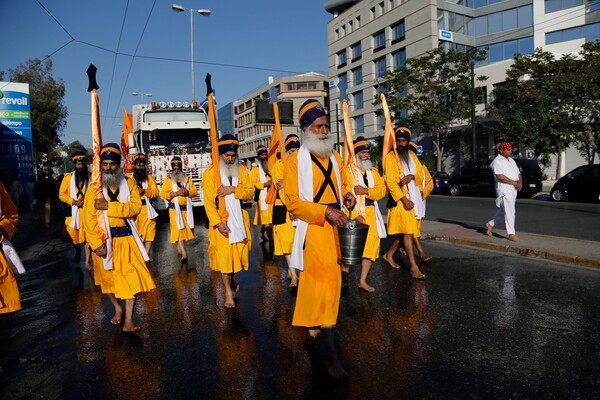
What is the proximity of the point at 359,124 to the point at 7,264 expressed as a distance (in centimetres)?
4765

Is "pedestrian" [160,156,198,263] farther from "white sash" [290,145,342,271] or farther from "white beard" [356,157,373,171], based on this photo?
"white sash" [290,145,342,271]

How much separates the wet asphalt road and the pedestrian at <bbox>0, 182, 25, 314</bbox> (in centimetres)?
52

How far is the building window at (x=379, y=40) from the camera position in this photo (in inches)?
1826

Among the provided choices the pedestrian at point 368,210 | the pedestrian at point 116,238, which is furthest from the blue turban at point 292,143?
the pedestrian at point 116,238

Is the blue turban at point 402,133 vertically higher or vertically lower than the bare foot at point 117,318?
higher

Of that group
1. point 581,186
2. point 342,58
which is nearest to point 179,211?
point 581,186


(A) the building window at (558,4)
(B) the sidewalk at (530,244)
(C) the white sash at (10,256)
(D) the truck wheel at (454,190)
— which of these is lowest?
(B) the sidewalk at (530,244)

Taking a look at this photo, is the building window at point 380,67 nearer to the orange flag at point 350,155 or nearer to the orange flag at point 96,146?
the orange flag at point 350,155

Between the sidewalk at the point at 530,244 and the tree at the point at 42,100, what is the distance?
104 ft

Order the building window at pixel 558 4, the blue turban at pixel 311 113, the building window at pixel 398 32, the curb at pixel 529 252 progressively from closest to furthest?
the blue turban at pixel 311 113 < the curb at pixel 529 252 < the building window at pixel 558 4 < the building window at pixel 398 32

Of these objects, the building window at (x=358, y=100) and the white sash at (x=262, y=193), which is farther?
the building window at (x=358, y=100)

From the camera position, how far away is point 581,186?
17.8 m

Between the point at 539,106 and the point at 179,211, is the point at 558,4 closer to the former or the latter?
the point at 539,106

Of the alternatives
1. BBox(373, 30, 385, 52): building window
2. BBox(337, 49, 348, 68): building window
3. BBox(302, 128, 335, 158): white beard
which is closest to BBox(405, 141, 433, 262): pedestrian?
BBox(302, 128, 335, 158): white beard
